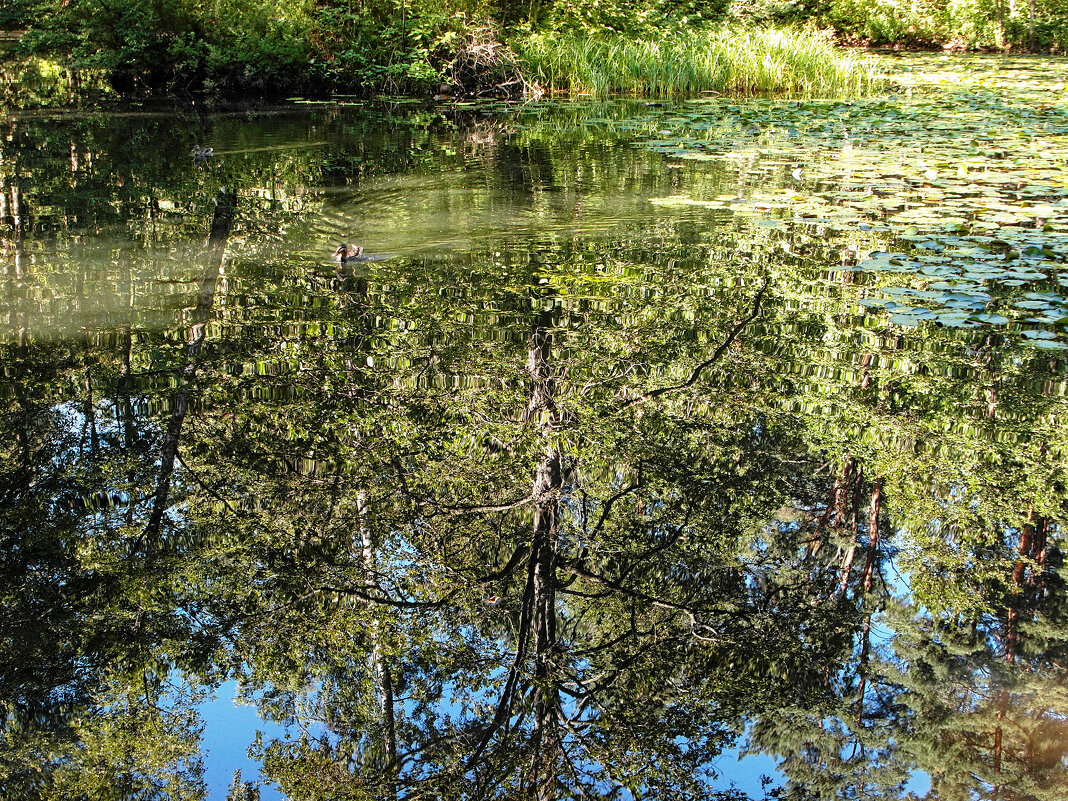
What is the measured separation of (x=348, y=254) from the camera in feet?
18.1

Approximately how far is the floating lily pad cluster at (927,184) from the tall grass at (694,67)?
1.29m

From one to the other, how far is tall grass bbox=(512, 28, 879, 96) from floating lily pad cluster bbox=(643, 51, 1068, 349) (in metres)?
1.29

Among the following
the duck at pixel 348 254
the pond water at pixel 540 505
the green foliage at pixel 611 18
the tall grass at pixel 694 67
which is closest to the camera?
the pond water at pixel 540 505

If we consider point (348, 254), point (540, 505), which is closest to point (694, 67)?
point (348, 254)

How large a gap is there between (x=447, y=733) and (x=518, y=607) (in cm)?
52

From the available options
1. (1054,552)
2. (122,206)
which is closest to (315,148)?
(122,206)

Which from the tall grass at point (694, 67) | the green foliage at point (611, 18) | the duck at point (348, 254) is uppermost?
the green foliage at point (611, 18)

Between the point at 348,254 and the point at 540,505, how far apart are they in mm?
2927

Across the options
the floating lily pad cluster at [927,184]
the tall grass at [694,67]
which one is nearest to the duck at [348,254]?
the floating lily pad cluster at [927,184]

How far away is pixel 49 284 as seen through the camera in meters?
5.23

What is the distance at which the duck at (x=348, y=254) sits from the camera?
5523 mm

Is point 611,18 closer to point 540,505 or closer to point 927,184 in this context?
point 927,184

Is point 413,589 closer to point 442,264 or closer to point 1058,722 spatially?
point 1058,722

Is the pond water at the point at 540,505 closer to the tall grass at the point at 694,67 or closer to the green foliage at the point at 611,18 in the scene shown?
the tall grass at the point at 694,67
